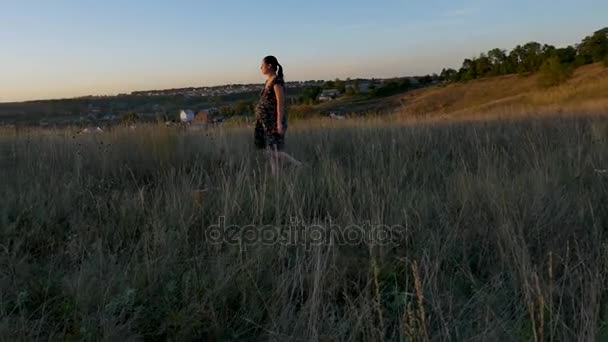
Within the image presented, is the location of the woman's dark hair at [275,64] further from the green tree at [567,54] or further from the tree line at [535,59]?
the green tree at [567,54]

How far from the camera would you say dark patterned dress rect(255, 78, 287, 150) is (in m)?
5.38

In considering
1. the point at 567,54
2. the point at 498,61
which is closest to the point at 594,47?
the point at 567,54

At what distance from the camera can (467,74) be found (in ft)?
209

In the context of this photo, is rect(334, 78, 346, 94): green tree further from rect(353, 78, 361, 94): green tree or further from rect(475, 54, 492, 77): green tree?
rect(475, 54, 492, 77): green tree

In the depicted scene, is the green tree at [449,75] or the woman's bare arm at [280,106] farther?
the green tree at [449,75]

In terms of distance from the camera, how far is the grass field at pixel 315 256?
1.99 m

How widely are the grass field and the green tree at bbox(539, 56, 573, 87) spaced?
4282 cm

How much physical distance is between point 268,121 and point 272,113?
0.11m

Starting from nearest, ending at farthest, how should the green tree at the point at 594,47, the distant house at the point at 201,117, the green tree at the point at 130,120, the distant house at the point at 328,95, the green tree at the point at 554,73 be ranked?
the green tree at the point at 130,120 → the distant house at the point at 201,117 → the green tree at the point at 554,73 → the green tree at the point at 594,47 → the distant house at the point at 328,95

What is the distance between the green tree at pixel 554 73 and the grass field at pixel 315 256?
4282 cm

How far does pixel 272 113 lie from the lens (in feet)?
18.1

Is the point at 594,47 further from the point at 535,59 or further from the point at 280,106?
the point at 280,106

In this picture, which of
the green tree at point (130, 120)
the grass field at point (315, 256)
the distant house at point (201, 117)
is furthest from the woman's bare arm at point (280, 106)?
the distant house at point (201, 117)

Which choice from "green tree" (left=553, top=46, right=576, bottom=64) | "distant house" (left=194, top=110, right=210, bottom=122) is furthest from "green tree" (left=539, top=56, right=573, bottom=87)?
"distant house" (left=194, top=110, right=210, bottom=122)
